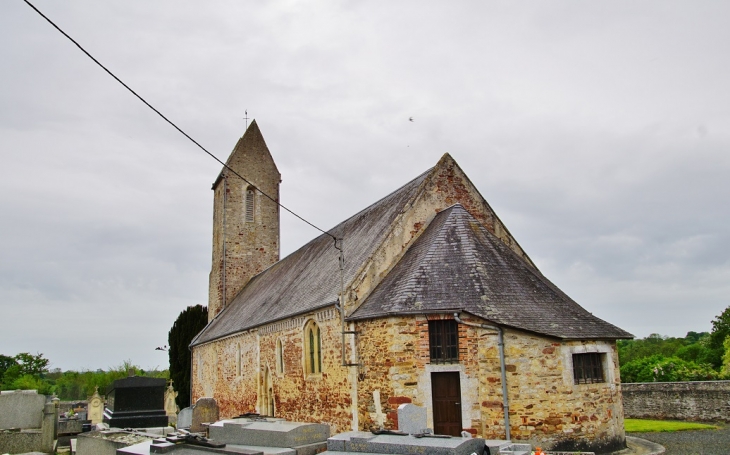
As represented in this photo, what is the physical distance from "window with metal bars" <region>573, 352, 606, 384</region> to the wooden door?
8.70 ft

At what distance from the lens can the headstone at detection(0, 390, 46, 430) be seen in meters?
13.6

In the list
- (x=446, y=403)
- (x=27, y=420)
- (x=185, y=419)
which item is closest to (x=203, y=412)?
(x=185, y=419)

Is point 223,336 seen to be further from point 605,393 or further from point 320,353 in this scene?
point 605,393

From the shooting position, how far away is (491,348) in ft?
41.9

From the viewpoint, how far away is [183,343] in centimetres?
3488

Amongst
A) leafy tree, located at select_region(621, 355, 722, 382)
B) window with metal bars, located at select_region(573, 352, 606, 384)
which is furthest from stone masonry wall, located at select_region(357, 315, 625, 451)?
leafy tree, located at select_region(621, 355, 722, 382)

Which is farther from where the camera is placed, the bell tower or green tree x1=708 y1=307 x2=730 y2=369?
green tree x1=708 y1=307 x2=730 y2=369

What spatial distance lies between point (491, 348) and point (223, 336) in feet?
48.8

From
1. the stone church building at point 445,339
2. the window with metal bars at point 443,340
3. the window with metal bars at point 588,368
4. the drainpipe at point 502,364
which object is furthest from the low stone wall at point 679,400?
the window with metal bars at point 443,340

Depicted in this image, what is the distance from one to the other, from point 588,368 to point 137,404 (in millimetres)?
12314

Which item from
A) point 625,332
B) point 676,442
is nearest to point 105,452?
point 625,332

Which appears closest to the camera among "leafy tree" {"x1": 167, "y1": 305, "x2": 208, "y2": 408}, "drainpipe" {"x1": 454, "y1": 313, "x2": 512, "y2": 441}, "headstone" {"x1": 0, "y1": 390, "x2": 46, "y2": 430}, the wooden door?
"drainpipe" {"x1": 454, "y1": 313, "x2": 512, "y2": 441}

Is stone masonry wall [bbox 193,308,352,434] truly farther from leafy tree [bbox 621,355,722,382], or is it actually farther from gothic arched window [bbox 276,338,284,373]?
leafy tree [bbox 621,355,722,382]

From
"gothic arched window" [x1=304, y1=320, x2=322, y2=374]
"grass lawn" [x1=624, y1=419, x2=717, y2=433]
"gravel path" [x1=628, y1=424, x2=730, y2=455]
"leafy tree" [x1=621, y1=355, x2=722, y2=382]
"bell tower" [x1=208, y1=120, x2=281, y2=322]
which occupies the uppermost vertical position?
"bell tower" [x1=208, y1=120, x2=281, y2=322]
